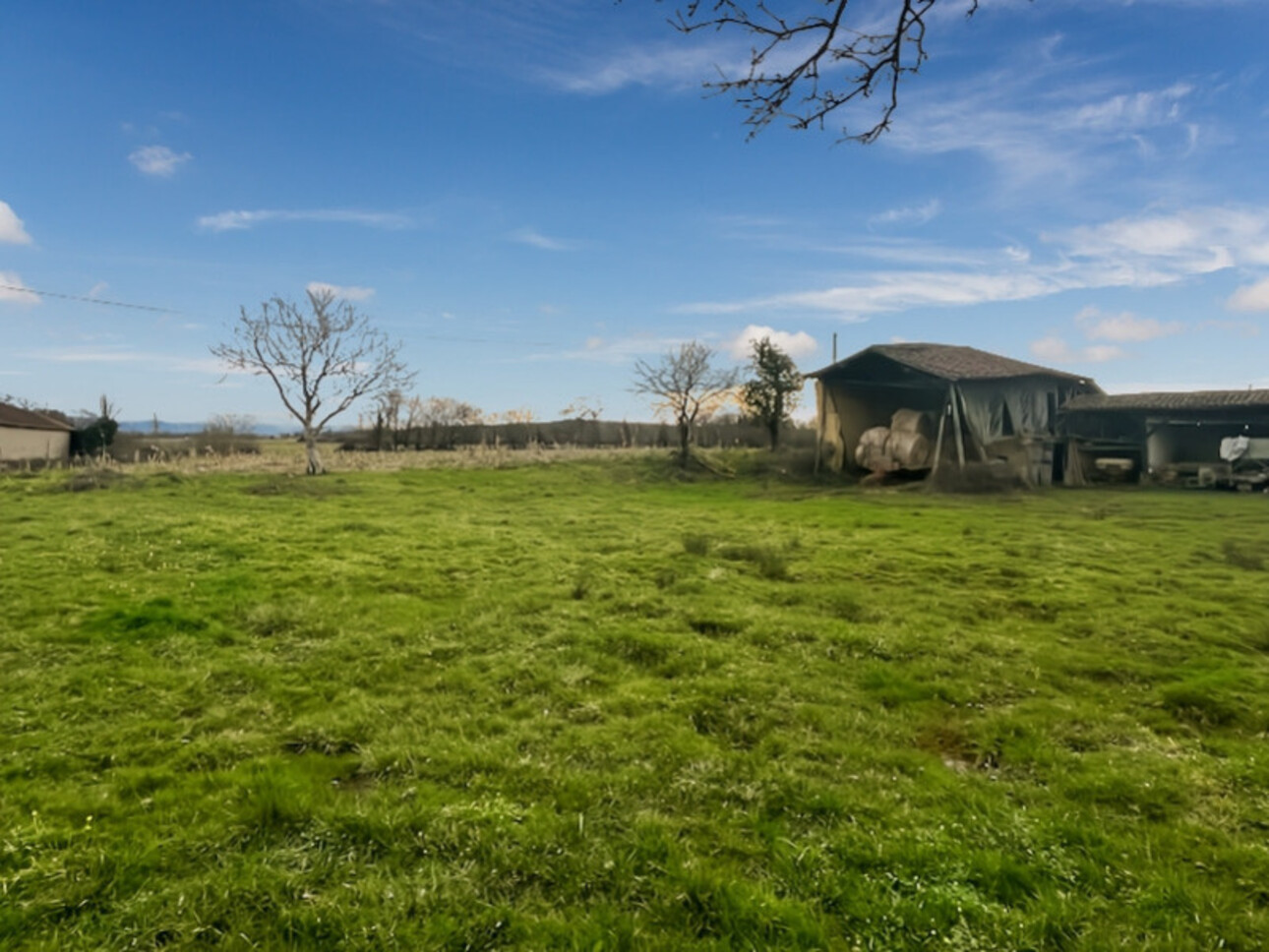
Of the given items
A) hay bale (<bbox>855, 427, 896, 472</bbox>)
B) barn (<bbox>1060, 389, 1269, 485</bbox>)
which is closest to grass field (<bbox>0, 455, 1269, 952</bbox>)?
hay bale (<bbox>855, 427, 896, 472</bbox>)

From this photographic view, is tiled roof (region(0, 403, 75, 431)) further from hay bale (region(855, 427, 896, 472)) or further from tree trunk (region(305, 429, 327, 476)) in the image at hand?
hay bale (region(855, 427, 896, 472))

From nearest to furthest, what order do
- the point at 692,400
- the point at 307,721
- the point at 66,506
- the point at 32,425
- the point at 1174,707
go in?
1. the point at 307,721
2. the point at 1174,707
3. the point at 66,506
4. the point at 692,400
5. the point at 32,425

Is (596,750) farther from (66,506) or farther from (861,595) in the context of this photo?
(66,506)

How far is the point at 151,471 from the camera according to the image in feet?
88.0

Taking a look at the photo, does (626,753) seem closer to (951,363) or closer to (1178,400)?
(951,363)

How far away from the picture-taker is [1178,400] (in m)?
28.7

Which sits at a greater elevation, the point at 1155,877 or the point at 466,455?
the point at 466,455

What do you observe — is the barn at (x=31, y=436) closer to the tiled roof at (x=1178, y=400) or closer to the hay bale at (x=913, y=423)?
the hay bale at (x=913, y=423)

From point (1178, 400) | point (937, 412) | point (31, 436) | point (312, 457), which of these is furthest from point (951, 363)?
point (31, 436)

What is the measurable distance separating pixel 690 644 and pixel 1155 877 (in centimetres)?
443

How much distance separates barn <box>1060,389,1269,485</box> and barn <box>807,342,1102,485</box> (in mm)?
1418

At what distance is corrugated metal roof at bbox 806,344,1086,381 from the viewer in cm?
2705

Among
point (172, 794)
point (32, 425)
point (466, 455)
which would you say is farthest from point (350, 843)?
point (32, 425)

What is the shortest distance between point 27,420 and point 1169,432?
185 feet
